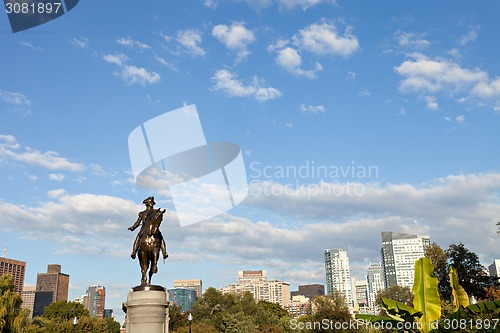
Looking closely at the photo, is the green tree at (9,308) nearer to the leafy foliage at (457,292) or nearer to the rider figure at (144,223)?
the rider figure at (144,223)

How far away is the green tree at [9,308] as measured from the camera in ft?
107

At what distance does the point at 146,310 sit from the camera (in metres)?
14.3

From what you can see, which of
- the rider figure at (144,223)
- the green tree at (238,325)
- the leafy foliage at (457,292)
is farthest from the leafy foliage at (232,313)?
the rider figure at (144,223)

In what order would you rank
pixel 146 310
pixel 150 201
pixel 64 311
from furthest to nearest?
pixel 64 311, pixel 150 201, pixel 146 310

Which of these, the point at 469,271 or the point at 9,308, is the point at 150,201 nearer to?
the point at 9,308

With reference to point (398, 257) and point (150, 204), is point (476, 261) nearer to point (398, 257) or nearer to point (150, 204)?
point (150, 204)

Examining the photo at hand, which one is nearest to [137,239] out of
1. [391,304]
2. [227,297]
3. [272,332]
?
[391,304]

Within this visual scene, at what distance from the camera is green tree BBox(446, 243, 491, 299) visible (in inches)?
1406

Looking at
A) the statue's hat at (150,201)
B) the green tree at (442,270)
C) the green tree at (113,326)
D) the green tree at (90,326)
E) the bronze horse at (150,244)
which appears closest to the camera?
the bronze horse at (150,244)

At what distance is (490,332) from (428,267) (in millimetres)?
3538

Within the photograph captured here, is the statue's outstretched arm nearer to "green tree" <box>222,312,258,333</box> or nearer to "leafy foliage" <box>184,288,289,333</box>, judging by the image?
"green tree" <box>222,312,258,333</box>

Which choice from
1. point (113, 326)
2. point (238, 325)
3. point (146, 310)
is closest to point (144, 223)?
point (146, 310)

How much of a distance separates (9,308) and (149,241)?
2455 centimetres

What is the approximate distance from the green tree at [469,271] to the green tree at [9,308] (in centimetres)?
3366
